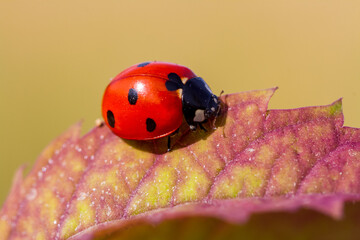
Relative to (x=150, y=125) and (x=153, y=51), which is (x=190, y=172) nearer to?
(x=150, y=125)

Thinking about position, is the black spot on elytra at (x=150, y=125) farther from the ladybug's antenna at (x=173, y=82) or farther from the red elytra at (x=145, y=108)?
the ladybug's antenna at (x=173, y=82)

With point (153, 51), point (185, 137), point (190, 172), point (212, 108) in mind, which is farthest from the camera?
point (153, 51)

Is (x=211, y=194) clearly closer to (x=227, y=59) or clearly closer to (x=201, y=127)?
(x=201, y=127)

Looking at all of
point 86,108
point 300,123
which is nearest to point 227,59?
point 86,108

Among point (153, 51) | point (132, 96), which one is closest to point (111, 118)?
point (132, 96)

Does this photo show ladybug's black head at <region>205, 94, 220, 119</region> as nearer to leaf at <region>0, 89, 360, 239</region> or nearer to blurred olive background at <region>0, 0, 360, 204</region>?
leaf at <region>0, 89, 360, 239</region>
